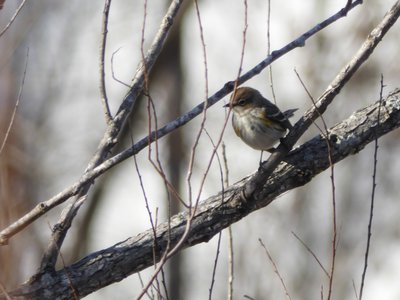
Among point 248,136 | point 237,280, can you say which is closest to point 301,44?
point 248,136

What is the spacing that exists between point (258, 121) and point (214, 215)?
1.61 metres

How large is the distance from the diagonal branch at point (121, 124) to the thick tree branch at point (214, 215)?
1.26 feet

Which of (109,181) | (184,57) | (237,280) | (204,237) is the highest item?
(184,57)

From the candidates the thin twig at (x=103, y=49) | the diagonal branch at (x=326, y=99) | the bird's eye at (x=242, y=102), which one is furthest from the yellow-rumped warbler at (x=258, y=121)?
the thin twig at (x=103, y=49)

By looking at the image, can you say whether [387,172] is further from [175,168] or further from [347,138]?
[347,138]

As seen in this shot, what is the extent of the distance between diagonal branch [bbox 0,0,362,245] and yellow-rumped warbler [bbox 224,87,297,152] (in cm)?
130

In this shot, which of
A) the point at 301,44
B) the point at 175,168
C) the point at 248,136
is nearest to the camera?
the point at 301,44

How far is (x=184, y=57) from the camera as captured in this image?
1600 cm

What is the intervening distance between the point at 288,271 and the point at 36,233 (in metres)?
6.17

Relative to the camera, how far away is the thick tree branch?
5086 millimetres

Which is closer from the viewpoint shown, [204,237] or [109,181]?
[204,237]

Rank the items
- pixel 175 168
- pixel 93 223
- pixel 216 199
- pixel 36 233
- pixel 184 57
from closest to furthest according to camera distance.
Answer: pixel 216 199 → pixel 36 233 → pixel 93 223 → pixel 175 168 → pixel 184 57

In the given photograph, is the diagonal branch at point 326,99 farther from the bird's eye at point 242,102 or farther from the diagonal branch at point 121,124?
the bird's eye at point 242,102

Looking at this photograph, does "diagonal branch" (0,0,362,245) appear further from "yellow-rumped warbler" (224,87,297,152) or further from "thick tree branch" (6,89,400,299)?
"yellow-rumped warbler" (224,87,297,152)
